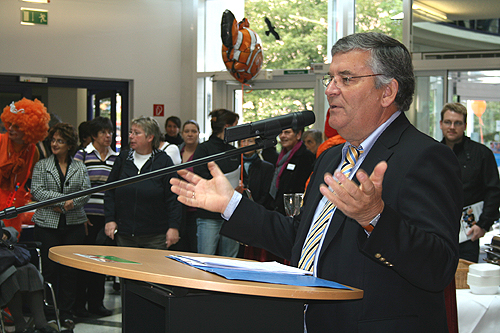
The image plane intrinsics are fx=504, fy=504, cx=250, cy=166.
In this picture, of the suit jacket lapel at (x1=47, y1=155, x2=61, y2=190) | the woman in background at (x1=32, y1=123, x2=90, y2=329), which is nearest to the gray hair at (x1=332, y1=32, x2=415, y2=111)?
the woman in background at (x1=32, y1=123, x2=90, y2=329)

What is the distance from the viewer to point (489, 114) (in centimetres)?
625

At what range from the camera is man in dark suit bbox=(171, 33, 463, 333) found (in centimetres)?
117

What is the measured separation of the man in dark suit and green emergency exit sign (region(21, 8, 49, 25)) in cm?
700

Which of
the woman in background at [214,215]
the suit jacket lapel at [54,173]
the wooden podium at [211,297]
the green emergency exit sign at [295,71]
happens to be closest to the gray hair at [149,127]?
the woman in background at [214,215]

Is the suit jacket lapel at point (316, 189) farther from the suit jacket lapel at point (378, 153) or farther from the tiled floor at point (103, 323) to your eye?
the tiled floor at point (103, 323)

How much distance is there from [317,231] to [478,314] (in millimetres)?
1269

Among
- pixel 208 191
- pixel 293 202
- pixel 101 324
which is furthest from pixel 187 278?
pixel 101 324

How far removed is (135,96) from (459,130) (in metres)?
5.66

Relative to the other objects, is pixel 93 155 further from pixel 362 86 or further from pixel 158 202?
pixel 362 86

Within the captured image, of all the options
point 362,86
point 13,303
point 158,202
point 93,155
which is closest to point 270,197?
point 158,202

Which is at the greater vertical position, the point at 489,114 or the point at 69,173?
the point at 489,114

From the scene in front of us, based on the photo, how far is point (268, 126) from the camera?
4.84ft

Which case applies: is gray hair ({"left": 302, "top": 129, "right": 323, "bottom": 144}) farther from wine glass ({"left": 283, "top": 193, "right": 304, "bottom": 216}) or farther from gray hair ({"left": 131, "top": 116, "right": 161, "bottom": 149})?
wine glass ({"left": 283, "top": 193, "right": 304, "bottom": 216})

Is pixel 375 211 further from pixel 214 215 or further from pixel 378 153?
pixel 214 215
